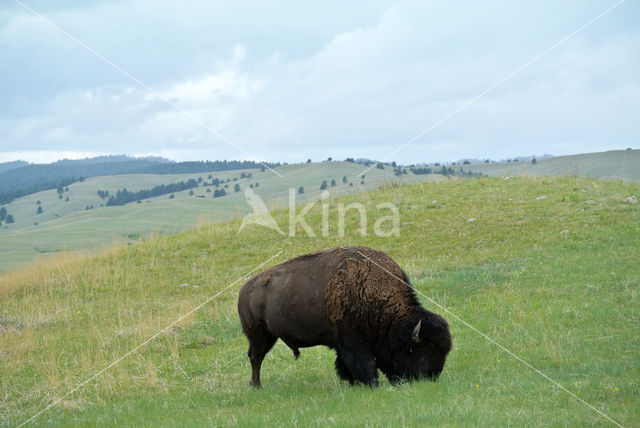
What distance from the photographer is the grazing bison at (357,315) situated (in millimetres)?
8141

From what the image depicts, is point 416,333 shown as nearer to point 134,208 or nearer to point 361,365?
point 361,365

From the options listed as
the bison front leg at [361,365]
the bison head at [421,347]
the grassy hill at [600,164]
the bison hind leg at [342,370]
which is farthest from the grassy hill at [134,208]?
the bison head at [421,347]

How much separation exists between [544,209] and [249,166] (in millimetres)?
89517

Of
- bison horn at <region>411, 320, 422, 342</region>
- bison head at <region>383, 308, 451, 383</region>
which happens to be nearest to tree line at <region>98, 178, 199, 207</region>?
bison head at <region>383, 308, 451, 383</region>

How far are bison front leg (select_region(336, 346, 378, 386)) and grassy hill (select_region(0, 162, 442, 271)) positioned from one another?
22033mm

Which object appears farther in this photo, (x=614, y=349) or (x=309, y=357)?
(x=309, y=357)

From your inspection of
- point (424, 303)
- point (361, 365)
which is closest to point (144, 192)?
point (424, 303)

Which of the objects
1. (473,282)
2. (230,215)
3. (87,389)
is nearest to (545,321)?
(473,282)

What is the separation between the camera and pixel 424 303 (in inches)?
559

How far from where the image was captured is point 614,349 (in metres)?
8.77

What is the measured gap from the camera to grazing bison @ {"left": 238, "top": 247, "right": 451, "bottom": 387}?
8.14 metres

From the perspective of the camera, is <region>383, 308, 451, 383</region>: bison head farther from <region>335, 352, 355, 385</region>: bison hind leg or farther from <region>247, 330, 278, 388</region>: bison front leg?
<region>247, 330, 278, 388</region>: bison front leg

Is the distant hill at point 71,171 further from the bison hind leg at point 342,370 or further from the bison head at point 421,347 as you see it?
the bison head at point 421,347

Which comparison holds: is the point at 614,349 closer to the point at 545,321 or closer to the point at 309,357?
the point at 545,321
